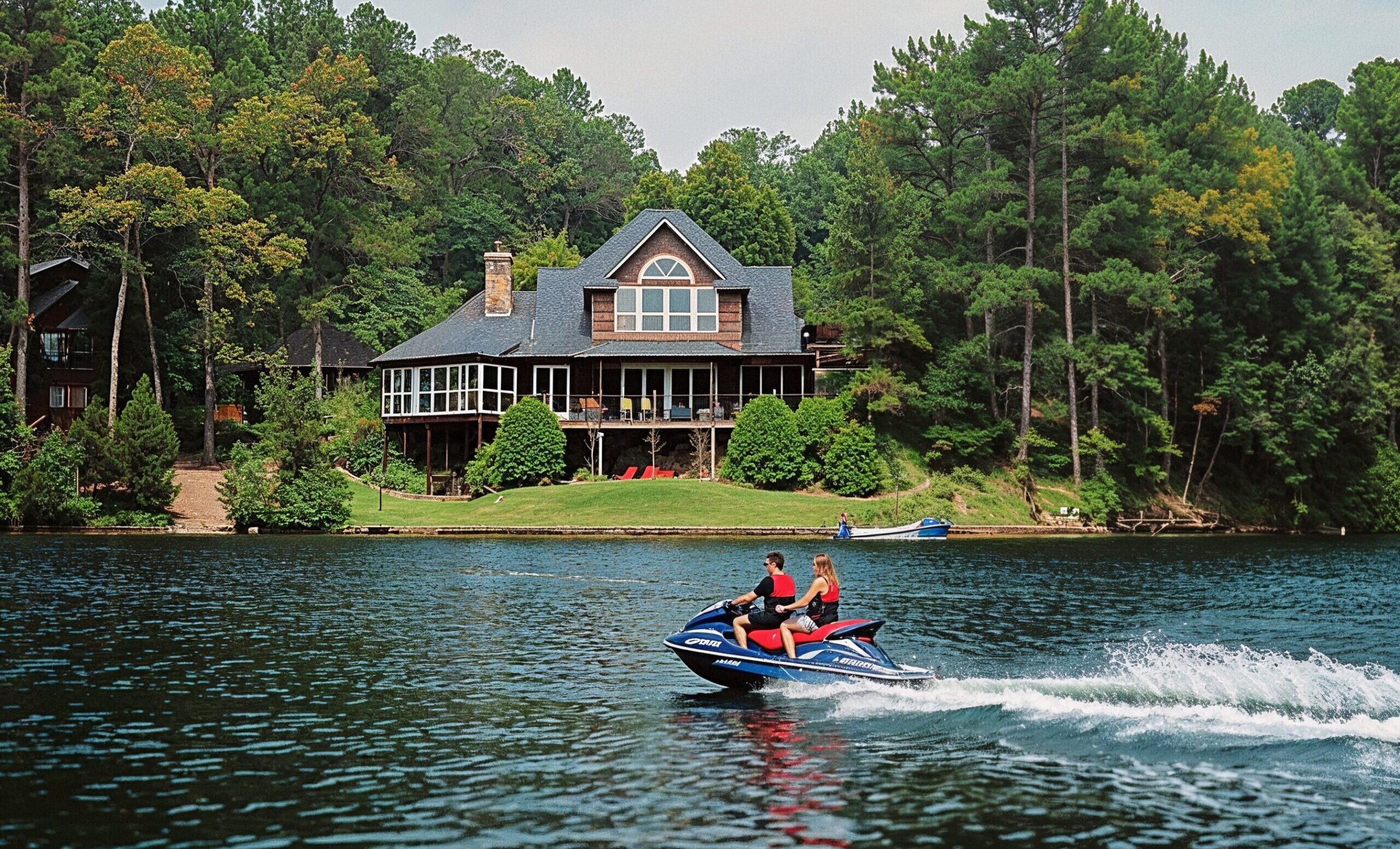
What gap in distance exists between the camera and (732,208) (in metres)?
83.7

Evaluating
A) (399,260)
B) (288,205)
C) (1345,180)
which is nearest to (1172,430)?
(1345,180)

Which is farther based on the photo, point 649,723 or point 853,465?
point 853,465

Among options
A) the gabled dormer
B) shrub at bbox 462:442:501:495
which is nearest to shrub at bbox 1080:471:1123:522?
the gabled dormer

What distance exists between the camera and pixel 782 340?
2400 inches

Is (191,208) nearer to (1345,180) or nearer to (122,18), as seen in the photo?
(122,18)

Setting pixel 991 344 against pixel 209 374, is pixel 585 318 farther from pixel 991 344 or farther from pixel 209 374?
pixel 991 344

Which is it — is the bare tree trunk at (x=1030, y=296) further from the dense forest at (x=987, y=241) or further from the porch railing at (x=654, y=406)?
the porch railing at (x=654, y=406)

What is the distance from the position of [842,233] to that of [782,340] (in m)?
5.76

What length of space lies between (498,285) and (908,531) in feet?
84.3

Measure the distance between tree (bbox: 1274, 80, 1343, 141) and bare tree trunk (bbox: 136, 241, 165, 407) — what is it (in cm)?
9950

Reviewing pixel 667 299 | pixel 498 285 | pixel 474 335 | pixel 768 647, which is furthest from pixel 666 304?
pixel 768 647


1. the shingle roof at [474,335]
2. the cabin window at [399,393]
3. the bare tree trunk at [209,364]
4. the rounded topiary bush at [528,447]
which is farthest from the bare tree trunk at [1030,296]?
the bare tree trunk at [209,364]

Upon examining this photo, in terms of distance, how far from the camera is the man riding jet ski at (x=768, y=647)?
58.5ft

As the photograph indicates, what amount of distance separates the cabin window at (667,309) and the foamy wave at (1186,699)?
1695 inches
